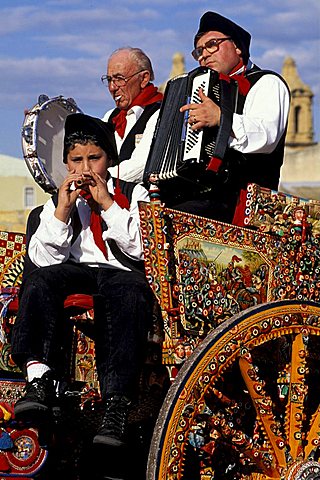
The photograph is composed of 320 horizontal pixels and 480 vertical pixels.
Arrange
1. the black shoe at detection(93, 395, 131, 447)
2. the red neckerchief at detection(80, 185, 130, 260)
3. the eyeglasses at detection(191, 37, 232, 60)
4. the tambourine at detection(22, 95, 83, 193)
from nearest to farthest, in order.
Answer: the black shoe at detection(93, 395, 131, 447), the red neckerchief at detection(80, 185, 130, 260), the eyeglasses at detection(191, 37, 232, 60), the tambourine at detection(22, 95, 83, 193)

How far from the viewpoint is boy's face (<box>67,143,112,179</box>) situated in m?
6.63

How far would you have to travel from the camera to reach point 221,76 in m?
6.82

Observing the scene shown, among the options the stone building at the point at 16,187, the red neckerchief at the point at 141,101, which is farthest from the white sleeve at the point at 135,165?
the stone building at the point at 16,187

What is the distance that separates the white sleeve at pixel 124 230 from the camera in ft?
21.0

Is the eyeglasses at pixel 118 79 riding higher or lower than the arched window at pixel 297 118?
lower

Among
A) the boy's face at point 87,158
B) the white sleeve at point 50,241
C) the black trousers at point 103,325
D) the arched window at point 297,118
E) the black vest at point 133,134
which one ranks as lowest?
the black trousers at point 103,325

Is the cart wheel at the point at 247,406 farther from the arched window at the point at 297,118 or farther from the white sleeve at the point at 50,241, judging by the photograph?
the arched window at the point at 297,118

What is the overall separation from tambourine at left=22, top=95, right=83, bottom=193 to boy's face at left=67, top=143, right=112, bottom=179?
30.9 inches

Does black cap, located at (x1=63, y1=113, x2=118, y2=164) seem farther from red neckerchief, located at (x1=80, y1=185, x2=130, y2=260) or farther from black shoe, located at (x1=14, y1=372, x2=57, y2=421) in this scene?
black shoe, located at (x1=14, y1=372, x2=57, y2=421)

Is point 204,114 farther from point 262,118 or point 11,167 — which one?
point 11,167

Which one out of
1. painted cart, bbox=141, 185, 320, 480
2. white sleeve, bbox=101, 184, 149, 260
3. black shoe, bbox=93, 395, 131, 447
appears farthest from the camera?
white sleeve, bbox=101, 184, 149, 260

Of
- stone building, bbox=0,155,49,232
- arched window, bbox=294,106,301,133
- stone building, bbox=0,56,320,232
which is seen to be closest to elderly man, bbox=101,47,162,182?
stone building, bbox=0,56,320,232

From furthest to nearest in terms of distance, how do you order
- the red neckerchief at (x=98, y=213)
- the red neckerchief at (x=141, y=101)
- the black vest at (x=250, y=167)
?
1. the red neckerchief at (x=141, y=101)
2. the black vest at (x=250, y=167)
3. the red neckerchief at (x=98, y=213)

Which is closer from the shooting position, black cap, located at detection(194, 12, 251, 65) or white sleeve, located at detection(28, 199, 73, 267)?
white sleeve, located at detection(28, 199, 73, 267)
